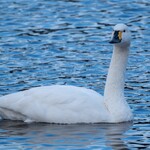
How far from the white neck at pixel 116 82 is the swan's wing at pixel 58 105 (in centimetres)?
22

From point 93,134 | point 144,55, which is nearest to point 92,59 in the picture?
point 144,55

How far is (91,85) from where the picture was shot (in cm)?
1722

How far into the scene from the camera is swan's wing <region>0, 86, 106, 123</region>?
1493cm

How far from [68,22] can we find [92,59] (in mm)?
4050

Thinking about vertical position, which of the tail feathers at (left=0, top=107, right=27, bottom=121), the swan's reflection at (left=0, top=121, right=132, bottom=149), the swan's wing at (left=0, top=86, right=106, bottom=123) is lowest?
the swan's reflection at (left=0, top=121, right=132, bottom=149)

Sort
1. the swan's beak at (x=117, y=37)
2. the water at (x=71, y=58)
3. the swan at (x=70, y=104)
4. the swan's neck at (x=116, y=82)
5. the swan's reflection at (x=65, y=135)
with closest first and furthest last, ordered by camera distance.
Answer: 1. the swan's reflection at (x=65, y=135)
2. the water at (x=71, y=58)
3. the swan's beak at (x=117, y=37)
4. the swan at (x=70, y=104)
5. the swan's neck at (x=116, y=82)

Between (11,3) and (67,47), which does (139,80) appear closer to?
(67,47)

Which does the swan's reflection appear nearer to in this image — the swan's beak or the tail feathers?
Result: the tail feathers

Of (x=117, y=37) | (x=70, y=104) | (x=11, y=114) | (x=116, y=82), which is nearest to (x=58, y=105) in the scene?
(x=70, y=104)

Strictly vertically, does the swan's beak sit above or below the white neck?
above

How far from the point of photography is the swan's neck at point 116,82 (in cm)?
1522

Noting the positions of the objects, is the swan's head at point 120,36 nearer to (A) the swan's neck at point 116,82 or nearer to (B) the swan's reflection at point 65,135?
(A) the swan's neck at point 116,82

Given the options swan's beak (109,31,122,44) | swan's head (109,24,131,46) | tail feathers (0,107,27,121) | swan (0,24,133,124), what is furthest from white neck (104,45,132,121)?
tail feathers (0,107,27,121)

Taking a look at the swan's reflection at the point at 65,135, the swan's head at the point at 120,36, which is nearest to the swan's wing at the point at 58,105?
the swan's reflection at the point at 65,135
